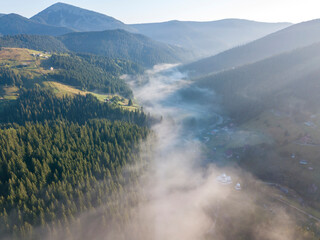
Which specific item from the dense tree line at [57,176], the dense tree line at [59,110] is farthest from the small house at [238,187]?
the dense tree line at [59,110]

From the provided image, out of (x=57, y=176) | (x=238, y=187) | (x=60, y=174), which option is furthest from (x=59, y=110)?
(x=238, y=187)

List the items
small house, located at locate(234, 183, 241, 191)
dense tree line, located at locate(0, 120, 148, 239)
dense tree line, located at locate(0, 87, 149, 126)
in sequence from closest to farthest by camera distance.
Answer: dense tree line, located at locate(0, 120, 148, 239), small house, located at locate(234, 183, 241, 191), dense tree line, located at locate(0, 87, 149, 126)

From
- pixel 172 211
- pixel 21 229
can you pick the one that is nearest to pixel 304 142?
pixel 172 211

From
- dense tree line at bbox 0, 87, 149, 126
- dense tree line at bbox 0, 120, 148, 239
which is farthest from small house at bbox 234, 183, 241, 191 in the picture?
dense tree line at bbox 0, 87, 149, 126

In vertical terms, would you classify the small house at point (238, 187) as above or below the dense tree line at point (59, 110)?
below

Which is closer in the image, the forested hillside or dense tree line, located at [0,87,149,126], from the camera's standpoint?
the forested hillside

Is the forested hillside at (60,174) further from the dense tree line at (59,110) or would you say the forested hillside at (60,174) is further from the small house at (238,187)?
the small house at (238,187)

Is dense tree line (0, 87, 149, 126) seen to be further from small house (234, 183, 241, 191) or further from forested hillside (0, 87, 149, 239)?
small house (234, 183, 241, 191)

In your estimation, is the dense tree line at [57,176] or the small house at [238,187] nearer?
the dense tree line at [57,176]
